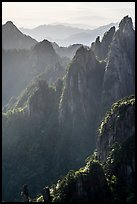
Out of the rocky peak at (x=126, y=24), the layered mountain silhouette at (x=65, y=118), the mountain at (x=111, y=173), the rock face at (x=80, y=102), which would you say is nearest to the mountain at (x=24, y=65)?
the layered mountain silhouette at (x=65, y=118)

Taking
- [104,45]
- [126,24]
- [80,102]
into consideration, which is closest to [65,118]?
[80,102]

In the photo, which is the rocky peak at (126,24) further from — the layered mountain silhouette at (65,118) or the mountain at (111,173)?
the mountain at (111,173)

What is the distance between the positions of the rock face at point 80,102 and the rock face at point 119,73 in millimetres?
3052

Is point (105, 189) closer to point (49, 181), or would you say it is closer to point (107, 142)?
point (107, 142)

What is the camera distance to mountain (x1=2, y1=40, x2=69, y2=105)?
531ft

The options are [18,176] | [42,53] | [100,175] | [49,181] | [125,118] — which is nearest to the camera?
[100,175]

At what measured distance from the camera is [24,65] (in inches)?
6590

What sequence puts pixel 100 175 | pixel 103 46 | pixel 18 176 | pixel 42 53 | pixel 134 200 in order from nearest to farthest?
pixel 134 200, pixel 100 175, pixel 18 176, pixel 103 46, pixel 42 53

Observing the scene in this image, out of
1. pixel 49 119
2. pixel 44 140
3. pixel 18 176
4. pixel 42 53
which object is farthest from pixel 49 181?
pixel 42 53

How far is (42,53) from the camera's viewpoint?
16112 centimetres

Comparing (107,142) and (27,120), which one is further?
(27,120)

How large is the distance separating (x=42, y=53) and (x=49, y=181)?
7862 cm

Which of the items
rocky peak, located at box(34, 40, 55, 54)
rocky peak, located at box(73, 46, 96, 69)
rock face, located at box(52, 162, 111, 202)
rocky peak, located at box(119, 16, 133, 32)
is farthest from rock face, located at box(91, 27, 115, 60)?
rock face, located at box(52, 162, 111, 202)

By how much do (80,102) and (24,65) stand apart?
67.4 metres
